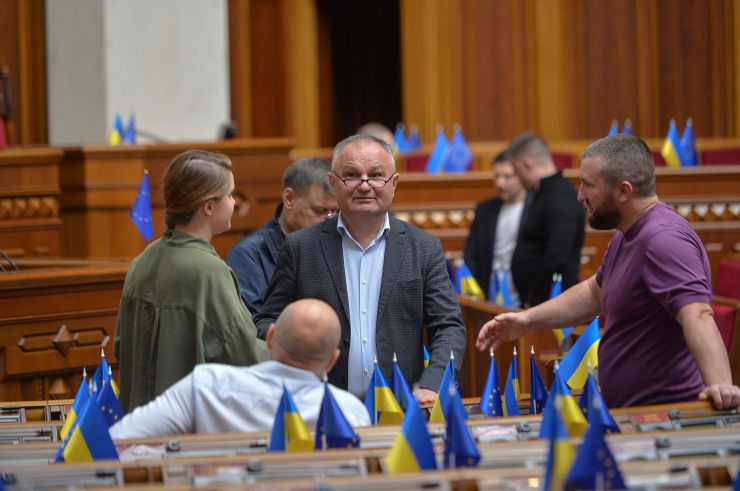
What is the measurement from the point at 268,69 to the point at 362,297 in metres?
10.8

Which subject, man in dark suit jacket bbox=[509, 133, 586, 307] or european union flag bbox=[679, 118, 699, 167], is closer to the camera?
man in dark suit jacket bbox=[509, 133, 586, 307]

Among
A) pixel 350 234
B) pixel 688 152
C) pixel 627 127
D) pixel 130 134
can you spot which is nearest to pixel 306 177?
pixel 350 234

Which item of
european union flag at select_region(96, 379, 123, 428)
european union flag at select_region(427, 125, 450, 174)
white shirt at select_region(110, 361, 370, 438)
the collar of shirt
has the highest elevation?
european union flag at select_region(427, 125, 450, 174)

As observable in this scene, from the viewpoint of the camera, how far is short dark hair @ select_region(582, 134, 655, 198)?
3.39m

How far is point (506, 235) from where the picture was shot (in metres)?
6.82

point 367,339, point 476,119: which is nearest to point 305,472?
point 367,339

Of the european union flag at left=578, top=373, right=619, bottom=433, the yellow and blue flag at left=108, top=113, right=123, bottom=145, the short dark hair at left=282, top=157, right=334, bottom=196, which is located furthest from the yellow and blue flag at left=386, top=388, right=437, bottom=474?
the yellow and blue flag at left=108, top=113, right=123, bottom=145

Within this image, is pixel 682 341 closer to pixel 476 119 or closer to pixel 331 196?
pixel 331 196

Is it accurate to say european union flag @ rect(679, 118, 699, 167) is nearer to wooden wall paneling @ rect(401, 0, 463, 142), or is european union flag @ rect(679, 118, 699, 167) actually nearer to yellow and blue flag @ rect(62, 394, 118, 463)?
wooden wall paneling @ rect(401, 0, 463, 142)

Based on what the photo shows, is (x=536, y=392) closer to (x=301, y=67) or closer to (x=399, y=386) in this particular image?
(x=399, y=386)

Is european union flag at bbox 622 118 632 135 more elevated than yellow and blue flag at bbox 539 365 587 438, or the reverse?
european union flag at bbox 622 118 632 135

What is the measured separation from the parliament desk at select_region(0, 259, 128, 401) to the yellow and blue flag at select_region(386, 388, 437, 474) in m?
2.81

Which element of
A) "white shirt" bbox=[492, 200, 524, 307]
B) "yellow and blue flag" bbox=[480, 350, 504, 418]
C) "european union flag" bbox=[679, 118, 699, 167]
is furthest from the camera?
"european union flag" bbox=[679, 118, 699, 167]

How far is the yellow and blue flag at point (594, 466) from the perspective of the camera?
7.61 ft
